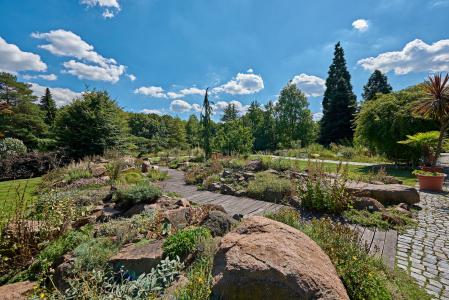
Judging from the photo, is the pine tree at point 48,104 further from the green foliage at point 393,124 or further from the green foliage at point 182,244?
the green foliage at point 182,244

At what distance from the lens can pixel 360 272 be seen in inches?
89.6

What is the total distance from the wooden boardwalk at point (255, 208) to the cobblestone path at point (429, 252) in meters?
0.13

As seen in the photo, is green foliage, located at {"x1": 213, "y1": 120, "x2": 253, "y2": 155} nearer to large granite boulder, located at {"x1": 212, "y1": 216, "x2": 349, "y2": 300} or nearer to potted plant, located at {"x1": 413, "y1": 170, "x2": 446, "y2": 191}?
potted plant, located at {"x1": 413, "y1": 170, "x2": 446, "y2": 191}

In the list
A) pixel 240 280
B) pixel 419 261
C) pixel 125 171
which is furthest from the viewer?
pixel 125 171

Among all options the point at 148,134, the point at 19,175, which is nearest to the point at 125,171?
the point at 19,175

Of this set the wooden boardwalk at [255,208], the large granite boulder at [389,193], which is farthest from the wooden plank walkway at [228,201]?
the large granite boulder at [389,193]

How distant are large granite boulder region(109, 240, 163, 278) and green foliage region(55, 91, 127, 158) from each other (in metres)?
11.6

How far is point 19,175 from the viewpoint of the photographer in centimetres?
1040

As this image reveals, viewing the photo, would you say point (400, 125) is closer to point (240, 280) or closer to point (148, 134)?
point (240, 280)

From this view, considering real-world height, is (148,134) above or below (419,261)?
above

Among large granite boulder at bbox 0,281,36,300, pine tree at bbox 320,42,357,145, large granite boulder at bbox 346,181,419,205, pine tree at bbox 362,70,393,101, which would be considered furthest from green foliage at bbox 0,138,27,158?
pine tree at bbox 362,70,393,101

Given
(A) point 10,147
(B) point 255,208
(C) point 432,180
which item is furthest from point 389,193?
(A) point 10,147

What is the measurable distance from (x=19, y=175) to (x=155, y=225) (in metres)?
10.5

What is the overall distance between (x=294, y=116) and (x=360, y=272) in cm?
3050
